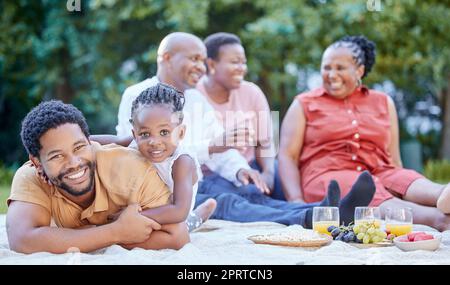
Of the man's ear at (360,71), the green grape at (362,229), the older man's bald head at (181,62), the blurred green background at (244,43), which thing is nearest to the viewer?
the green grape at (362,229)

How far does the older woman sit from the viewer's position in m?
5.06

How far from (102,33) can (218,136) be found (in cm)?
792

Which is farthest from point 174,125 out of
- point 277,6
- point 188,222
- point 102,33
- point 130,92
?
point 102,33

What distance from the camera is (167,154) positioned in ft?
10.8

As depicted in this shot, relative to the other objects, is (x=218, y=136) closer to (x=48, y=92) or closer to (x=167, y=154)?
(x=167, y=154)

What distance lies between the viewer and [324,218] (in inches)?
146

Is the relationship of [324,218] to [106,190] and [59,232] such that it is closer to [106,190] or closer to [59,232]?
[106,190]

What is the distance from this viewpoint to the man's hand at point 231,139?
4.09 meters

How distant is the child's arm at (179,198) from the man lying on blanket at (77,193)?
4 cm

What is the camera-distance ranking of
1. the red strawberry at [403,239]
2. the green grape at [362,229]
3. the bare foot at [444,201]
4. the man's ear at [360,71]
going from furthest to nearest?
the man's ear at [360,71] < the bare foot at [444,201] < the green grape at [362,229] < the red strawberry at [403,239]

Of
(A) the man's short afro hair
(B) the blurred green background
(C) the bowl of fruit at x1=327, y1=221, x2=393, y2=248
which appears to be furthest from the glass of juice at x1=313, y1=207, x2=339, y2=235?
(B) the blurred green background

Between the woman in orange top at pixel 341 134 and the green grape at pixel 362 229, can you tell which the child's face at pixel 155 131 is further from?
the woman in orange top at pixel 341 134

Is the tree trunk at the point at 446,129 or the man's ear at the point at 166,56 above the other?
the man's ear at the point at 166,56

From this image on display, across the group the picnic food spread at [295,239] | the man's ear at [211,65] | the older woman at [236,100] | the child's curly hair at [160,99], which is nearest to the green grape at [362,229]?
the picnic food spread at [295,239]
